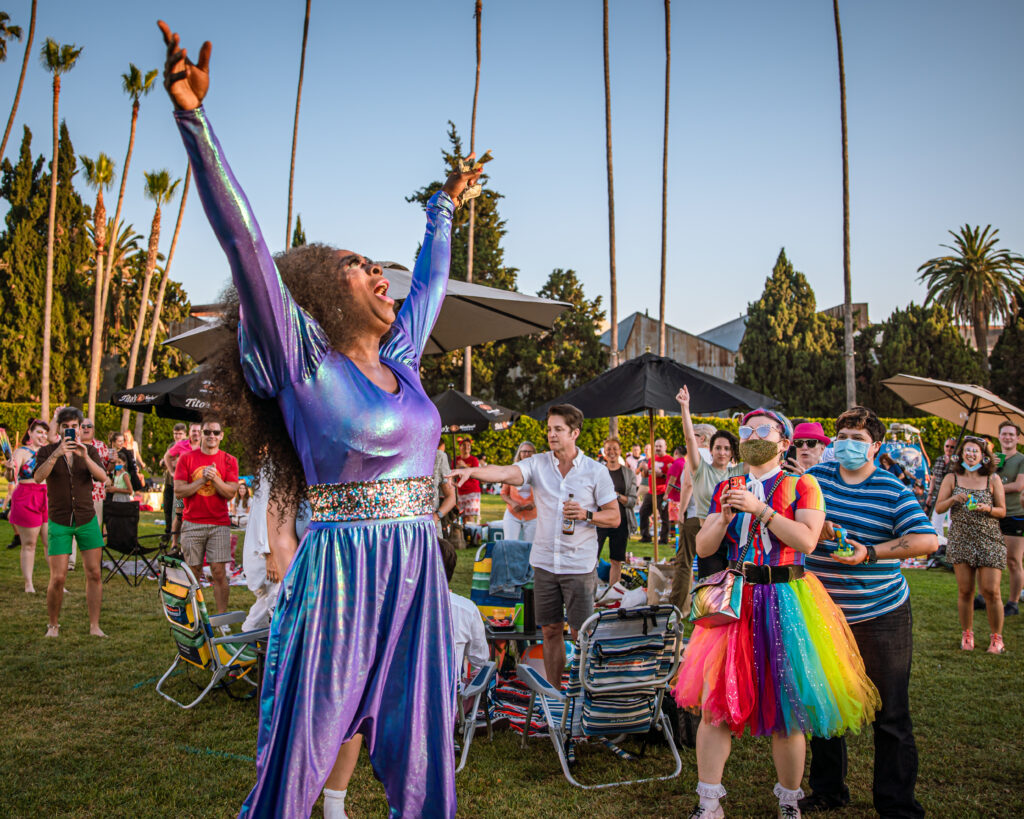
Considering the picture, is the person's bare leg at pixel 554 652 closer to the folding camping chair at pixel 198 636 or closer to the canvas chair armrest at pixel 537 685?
the canvas chair armrest at pixel 537 685

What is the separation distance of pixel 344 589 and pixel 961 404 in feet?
37.5

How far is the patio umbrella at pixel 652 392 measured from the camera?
7605 millimetres

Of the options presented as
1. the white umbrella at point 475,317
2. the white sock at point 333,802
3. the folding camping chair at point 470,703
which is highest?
the white umbrella at point 475,317

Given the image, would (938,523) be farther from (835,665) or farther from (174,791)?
(174,791)

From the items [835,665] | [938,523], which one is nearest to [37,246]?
[938,523]

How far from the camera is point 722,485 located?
311cm

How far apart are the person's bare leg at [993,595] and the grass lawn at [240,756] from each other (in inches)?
10.9

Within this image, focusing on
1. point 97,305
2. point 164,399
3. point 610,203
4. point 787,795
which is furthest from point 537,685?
point 97,305

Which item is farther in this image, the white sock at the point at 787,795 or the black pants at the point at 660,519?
the black pants at the point at 660,519

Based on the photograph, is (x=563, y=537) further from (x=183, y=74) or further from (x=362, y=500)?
(x=183, y=74)

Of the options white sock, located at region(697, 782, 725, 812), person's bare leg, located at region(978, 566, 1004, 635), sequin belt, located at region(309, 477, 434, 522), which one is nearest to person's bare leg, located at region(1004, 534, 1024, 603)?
person's bare leg, located at region(978, 566, 1004, 635)

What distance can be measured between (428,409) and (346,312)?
38cm

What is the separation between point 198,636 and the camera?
16.4 feet

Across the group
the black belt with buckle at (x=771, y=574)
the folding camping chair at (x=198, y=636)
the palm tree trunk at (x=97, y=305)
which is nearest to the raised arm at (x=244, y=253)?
the black belt with buckle at (x=771, y=574)
